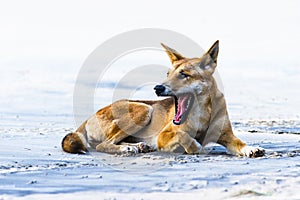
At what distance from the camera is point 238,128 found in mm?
10664

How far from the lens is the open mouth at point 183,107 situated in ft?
22.6

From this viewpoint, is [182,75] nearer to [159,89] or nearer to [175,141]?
[159,89]

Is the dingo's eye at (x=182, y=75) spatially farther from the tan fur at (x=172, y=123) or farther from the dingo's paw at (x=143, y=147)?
the dingo's paw at (x=143, y=147)

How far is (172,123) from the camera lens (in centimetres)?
720

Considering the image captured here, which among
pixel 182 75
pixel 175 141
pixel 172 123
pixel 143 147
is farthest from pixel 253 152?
pixel 143 147

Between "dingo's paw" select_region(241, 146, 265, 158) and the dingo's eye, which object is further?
the dingo's eye

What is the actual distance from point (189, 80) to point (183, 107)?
0.37 m

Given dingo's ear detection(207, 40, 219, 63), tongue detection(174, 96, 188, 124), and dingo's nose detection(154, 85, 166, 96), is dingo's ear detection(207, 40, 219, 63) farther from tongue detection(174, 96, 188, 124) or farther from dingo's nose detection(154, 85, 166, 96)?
dingo's nose detection(154, 85, 166, 96)

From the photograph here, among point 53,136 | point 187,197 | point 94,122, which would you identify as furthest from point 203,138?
point 53,136

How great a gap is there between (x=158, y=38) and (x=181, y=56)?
1.45m

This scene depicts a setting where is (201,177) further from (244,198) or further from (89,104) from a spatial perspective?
(89,104)

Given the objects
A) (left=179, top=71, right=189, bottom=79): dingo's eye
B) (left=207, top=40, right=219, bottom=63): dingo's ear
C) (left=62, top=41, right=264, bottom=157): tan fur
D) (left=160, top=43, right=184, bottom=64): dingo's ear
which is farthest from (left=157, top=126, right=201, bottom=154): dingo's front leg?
(left=207, top=40, right=219, bottom=63): dingo's ear

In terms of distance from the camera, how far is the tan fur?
270 inches

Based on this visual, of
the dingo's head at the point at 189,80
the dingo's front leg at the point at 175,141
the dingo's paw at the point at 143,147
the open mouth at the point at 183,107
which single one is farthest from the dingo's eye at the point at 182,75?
the dingo's paw at the point at 143,147
